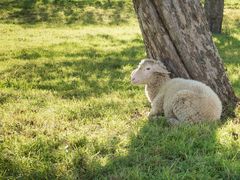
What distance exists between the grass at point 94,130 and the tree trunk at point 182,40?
825 mm

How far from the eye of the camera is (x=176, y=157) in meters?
5.23

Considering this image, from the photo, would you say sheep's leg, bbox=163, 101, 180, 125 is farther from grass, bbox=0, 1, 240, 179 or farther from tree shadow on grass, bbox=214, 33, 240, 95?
tree shadow on grass, bbox=214, 33, 240, 95

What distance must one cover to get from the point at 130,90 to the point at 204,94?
2715 millimetres

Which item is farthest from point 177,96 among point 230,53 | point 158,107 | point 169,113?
point 230,53

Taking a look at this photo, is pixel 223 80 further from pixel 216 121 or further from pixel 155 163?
pixel 155 163

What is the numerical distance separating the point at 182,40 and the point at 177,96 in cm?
110

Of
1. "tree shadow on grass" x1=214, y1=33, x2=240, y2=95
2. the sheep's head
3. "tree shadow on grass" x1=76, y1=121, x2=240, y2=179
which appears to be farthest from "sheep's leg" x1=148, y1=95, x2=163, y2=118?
"tree shadow on grass" x1=214, y1=33, x2=240, y2=95

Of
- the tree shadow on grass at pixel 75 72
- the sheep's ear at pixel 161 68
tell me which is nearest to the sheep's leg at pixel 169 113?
the sheep's ear at pixel 161 68

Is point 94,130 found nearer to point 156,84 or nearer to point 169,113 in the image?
point 169,113

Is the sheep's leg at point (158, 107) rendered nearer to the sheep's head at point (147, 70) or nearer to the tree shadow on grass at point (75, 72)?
the sheep's head at point (147, 70)

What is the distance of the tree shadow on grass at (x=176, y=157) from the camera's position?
4750 millimetres

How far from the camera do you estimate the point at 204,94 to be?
20.6ft

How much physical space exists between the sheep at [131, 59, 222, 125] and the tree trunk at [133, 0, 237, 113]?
30 cm

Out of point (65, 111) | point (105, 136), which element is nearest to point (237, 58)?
point (65, 111)
